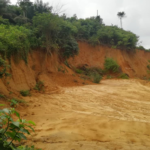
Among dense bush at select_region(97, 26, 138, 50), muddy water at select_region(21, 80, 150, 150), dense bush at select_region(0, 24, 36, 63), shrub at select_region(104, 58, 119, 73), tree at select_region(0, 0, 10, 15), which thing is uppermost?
tree at select_region(0, 0, 10, 15)

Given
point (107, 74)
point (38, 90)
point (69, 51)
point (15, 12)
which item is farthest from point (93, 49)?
point (38, 90)

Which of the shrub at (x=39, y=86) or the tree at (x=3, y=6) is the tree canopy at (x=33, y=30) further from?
the shrub at (x=39, y=86)

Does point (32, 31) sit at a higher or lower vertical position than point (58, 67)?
higher

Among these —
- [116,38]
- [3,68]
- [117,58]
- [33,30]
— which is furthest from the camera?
[117,58]

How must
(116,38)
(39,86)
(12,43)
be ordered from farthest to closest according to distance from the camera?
(116,38) < (39,86) < (12,43)

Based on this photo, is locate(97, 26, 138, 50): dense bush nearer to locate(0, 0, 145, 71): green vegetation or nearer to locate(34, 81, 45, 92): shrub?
locate(0, 0, 145, 71): green vegetation

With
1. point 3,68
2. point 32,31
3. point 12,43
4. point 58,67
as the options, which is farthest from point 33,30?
point 3,68

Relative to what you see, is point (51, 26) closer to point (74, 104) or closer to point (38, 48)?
point (38, 48)

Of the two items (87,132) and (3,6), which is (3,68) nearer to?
(87,132)

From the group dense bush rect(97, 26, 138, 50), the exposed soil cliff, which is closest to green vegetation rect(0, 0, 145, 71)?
the exposed soil cliff

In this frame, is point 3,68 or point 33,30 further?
point 33,30

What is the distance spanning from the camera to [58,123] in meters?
4.10

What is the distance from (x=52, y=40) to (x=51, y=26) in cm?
119

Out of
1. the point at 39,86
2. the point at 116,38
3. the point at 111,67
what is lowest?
the point at 39,86
